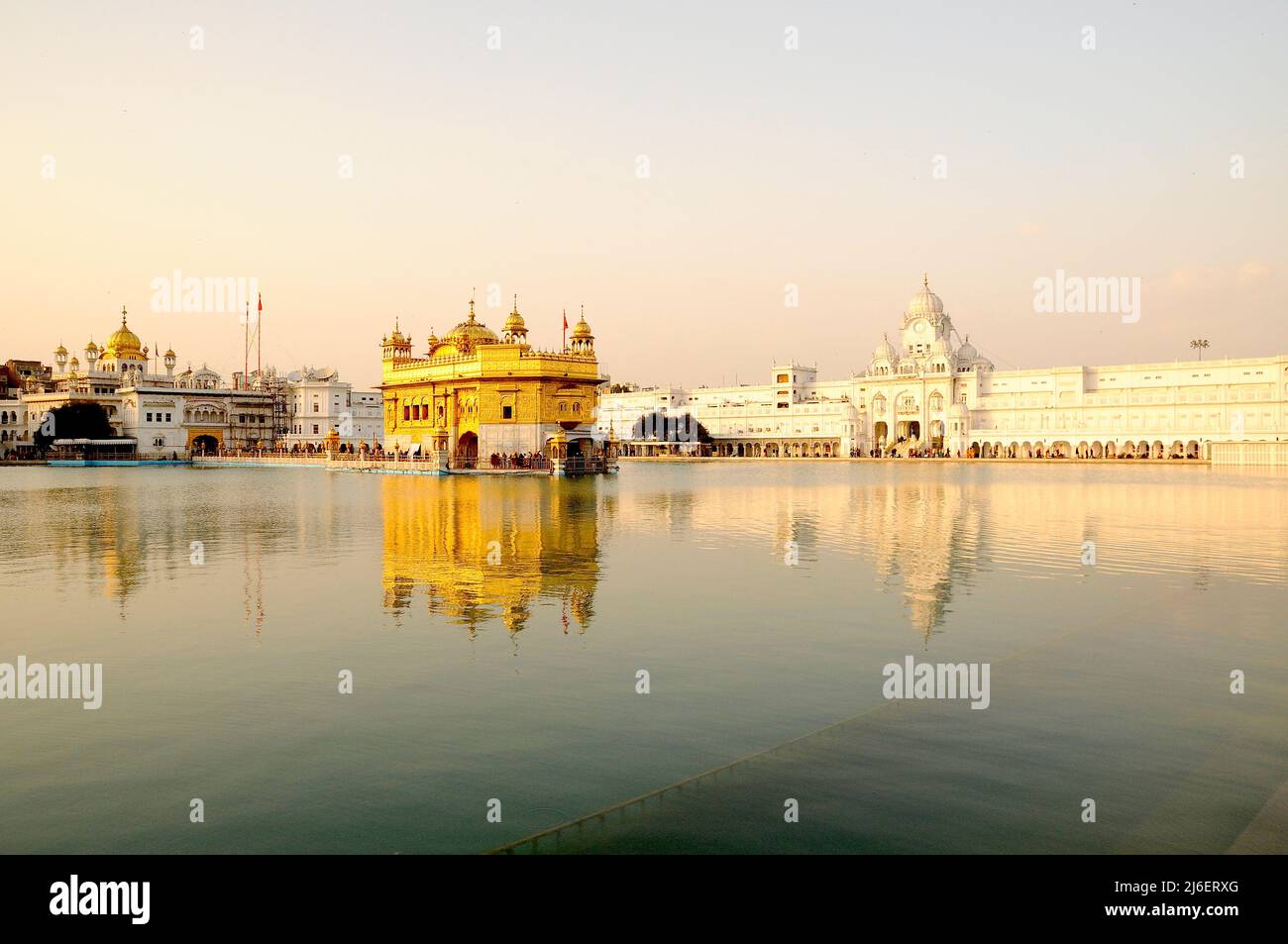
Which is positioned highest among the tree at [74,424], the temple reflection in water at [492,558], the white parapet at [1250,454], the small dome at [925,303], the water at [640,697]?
the small dome at [925,303]

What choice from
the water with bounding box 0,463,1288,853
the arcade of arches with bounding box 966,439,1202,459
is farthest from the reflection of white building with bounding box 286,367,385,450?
the water with bounding box 0,463,1288,853

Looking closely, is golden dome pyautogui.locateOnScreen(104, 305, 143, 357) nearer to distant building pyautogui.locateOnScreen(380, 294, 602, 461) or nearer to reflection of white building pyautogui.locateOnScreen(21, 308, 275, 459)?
reflection of white building pyautogui.locateOnScreen(21, 308, 275, 459)

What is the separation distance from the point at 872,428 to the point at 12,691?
117m

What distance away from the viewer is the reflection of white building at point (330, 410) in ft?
340

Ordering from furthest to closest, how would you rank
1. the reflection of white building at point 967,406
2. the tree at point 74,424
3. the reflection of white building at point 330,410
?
1. the reflection of white building at point 330,410
2. the reflection of white building at point 967,406
3. the tree at point 74,424

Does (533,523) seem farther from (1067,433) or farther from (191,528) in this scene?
(1067,433)

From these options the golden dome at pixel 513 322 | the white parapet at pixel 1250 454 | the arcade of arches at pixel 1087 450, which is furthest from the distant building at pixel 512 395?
the arcade of arches at pixel 1087 450

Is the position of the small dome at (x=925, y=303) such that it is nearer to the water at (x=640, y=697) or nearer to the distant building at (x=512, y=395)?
the distant building at (x=512, y=395)

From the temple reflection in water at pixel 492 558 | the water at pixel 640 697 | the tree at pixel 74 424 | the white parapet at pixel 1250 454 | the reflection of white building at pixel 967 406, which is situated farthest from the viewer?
the reflection of white building at pixel 967 406

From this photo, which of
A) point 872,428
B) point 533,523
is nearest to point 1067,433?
point 872,428

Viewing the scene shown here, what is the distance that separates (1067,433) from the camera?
103 metres

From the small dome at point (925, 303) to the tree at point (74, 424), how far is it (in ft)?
314

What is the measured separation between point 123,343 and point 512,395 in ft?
209

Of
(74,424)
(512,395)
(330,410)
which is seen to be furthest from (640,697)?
(330,410)
